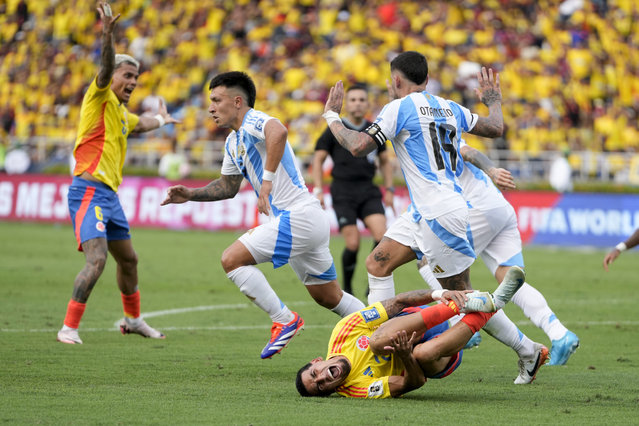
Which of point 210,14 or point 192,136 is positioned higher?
point 210,14

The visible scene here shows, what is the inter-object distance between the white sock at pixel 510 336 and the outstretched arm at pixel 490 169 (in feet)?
3.23

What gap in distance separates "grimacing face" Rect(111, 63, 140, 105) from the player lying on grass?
3.93m

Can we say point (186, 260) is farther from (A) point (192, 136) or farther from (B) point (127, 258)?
(A) point (192, 136)

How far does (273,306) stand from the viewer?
745 cm

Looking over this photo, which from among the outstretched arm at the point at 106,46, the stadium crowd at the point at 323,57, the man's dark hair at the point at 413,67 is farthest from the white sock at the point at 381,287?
the stadium crowd at the point at 323,57

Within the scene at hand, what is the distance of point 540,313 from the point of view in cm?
733

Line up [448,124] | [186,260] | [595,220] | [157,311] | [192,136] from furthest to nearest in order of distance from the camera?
[192,136]
[595,220]
[186,260]
[157,311]
[448,124]

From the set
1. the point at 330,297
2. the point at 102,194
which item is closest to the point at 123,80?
the point at 102,194

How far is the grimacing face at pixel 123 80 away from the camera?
30.1 feet

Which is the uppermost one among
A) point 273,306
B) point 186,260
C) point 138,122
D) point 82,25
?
point 82,25

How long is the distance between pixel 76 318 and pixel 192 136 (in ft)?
62.2

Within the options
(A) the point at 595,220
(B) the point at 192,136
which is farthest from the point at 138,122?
(B) the point at 192,136

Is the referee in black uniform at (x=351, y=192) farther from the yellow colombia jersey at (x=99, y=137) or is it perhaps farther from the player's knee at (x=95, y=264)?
the player's knee at (x=95, y=264)

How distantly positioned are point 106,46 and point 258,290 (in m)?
2.62
